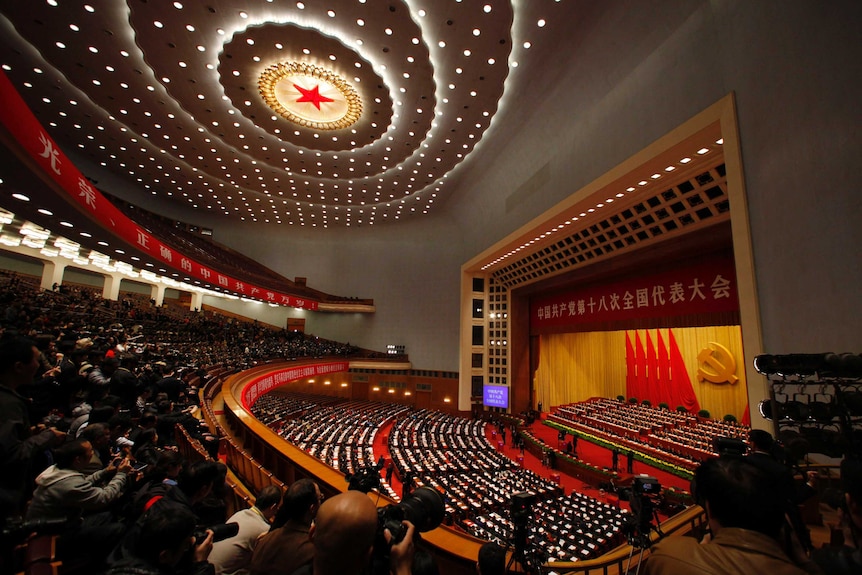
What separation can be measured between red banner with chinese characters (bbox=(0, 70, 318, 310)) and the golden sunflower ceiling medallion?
17.6 ft

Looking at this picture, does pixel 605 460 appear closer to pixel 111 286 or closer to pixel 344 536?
pixel 344 536

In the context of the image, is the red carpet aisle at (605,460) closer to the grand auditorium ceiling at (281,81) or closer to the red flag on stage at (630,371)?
the red flag on stage at (630,371)

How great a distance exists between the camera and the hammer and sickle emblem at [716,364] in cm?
1431

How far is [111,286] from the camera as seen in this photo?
16.7 meters

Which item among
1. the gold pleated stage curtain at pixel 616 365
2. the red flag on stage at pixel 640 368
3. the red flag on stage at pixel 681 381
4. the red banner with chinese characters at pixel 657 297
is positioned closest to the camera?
the red banner with chinese characters at pixel 657 297

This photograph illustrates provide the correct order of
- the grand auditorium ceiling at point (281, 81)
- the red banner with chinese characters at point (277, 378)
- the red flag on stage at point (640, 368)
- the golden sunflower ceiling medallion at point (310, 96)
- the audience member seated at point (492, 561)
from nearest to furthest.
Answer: the audience member seated at point (492, 561) < the grand auditorium ceiling at point (281, 81) < the red banner with chinese characters at point (277, 378) < the golden sunflower ceiling medallion at point (310, 96) < the red flag on stage at point (640, 368)

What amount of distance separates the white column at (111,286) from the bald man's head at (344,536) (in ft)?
69.5

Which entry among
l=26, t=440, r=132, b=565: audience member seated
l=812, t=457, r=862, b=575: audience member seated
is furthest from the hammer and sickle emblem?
l=26, t=440, r=132, b=565: audience member seated

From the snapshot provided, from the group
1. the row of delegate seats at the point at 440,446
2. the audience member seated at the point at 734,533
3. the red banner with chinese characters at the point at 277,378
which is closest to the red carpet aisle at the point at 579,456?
the row of delegate seats at the point at 440,446

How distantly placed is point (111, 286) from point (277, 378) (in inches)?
425

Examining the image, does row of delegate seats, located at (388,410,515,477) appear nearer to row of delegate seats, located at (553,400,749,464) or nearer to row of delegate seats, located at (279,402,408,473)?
row of delegate seats, located at (279,402,408,473)

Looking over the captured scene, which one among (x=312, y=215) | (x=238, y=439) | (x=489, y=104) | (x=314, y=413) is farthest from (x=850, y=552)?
(x=312, y=215)

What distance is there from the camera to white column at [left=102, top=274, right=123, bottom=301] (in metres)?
16.6

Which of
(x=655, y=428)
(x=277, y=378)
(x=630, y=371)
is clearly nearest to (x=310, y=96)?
(x=277, y=378)
